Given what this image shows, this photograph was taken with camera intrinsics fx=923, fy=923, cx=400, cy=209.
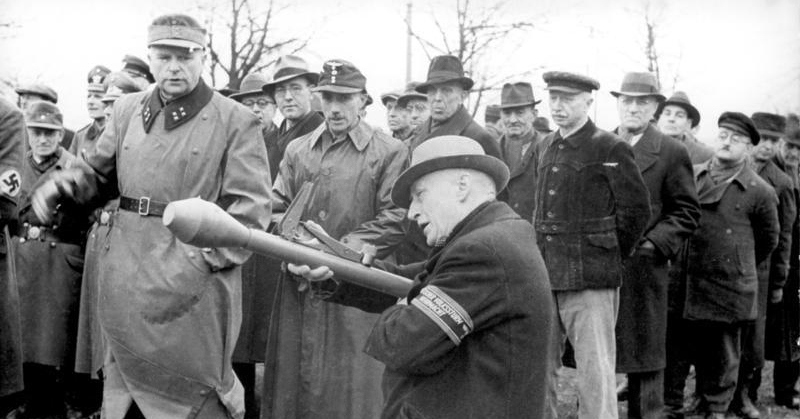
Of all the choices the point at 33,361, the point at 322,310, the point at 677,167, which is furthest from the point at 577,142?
the point at 33,361

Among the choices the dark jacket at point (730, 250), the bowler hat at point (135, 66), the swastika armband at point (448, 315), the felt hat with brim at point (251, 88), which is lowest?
the dark jacket at point (730, 250)

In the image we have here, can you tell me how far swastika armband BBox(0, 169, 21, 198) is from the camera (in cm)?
561

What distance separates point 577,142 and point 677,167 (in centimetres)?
99

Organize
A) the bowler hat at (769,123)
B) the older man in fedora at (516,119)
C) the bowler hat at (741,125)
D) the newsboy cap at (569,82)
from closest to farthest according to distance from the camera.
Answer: the newsboy cap at (569,82) < the bowler hat at (741,125) < the bowler hat at (769,123) < the older man in fedora at (516,119)

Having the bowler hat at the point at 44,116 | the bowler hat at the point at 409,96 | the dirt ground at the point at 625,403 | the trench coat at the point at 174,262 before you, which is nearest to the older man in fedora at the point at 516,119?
the bowler hat at the point at 409,96

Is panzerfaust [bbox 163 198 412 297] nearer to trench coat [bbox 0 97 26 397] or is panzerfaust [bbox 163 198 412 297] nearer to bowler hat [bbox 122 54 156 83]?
trench coat [bbox 0 97 26 397]

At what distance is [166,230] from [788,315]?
Result: 668 cm

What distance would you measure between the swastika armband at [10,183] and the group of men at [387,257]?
0.01 metres

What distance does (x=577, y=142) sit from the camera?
6.51 metres

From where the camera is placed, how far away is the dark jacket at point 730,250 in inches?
310

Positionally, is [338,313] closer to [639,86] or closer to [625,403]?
[639,86]

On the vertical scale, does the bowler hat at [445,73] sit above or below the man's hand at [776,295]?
above

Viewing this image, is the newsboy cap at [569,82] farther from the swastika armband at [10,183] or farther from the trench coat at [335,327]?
the swastika armband at [10,183]

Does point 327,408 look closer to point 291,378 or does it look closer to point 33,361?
point 291,378
